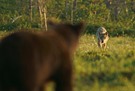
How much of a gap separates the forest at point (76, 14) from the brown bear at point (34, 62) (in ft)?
56.6

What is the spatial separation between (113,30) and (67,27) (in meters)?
17.6

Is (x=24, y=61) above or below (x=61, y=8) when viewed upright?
above

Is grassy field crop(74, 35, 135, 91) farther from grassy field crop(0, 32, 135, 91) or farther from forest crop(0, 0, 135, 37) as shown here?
forest crop(0, 0, 135, 37)

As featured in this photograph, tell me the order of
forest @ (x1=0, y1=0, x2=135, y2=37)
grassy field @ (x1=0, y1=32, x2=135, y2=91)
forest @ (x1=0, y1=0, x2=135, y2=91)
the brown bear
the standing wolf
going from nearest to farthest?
the brown bear < grassy field @ (x1=0, y1=32, x2=135, y2=91) < the standing wolf < forest @ (x1=0, y1=0, x2=135, y2=91) < forest @ (x1=0, y1=0, x2=135, y2=37)

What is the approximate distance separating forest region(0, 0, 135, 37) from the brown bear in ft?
56.6

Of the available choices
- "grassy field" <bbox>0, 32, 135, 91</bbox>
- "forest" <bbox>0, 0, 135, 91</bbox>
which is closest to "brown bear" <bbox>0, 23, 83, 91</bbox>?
"grassy field" <bbox>0, 32, 135, 91</bbox>

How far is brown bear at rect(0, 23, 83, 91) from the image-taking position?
17.1ft

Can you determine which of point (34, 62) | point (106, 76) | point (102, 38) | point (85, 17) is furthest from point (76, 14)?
point (34, 62)

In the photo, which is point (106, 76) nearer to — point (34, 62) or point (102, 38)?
point (34, 62)

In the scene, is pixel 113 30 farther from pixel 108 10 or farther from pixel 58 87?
pixel 58 87

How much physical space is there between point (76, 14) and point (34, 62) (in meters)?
21.6

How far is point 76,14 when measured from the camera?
1053 inches

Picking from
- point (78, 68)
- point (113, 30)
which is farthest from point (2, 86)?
point (113, 30)

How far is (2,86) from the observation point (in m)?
5.33
